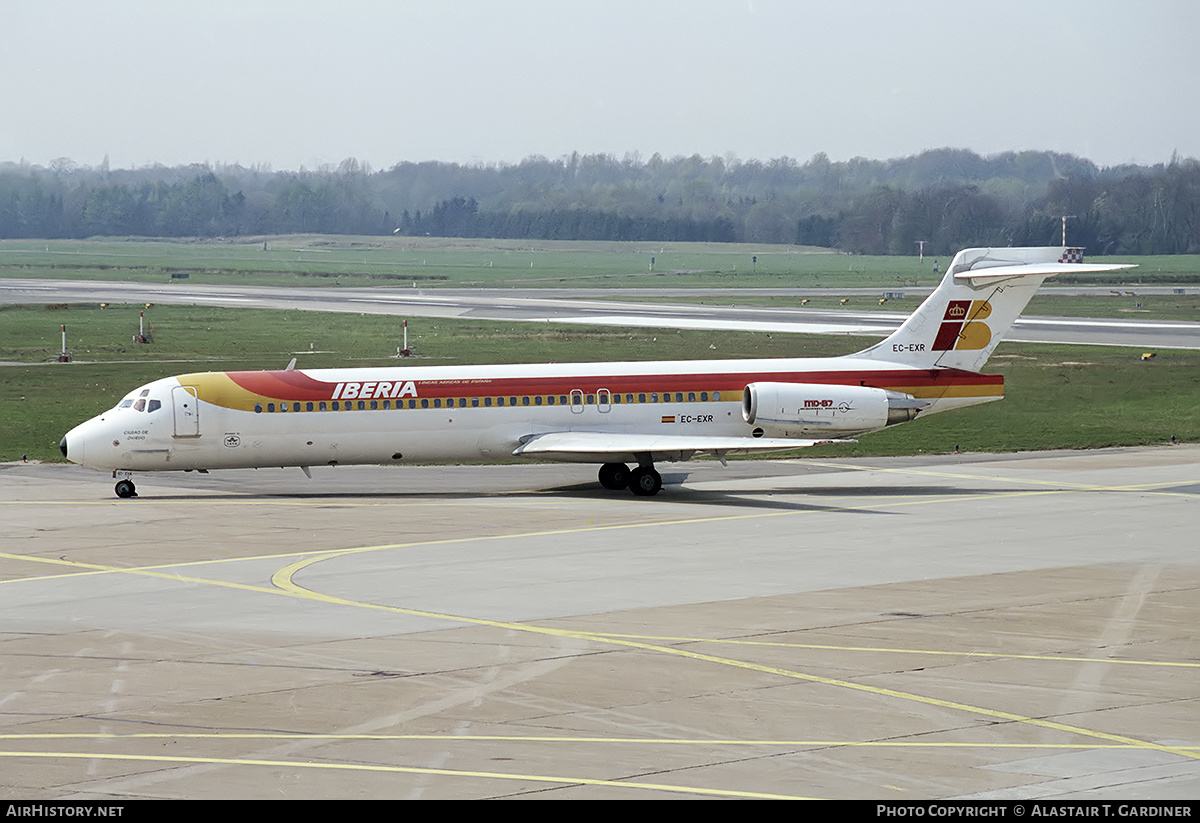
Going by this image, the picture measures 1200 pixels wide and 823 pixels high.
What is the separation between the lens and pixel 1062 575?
79.6 ft

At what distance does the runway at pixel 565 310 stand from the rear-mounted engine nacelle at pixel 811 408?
34.4 meters

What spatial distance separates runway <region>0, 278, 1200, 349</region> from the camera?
7681cm

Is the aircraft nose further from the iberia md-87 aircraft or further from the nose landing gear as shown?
the nose landing gear

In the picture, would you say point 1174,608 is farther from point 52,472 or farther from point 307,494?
point 52,472

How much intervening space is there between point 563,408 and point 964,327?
33.8ft

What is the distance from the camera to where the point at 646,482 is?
34.9 metres

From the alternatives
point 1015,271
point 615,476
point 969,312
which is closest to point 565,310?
point 969,312

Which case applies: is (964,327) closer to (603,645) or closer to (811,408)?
(811,408)

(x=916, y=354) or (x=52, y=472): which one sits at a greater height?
(x=916, y=354)

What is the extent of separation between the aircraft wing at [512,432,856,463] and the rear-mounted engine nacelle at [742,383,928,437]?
770mm

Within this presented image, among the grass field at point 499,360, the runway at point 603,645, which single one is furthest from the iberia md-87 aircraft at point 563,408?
the grass field at point 499,360
